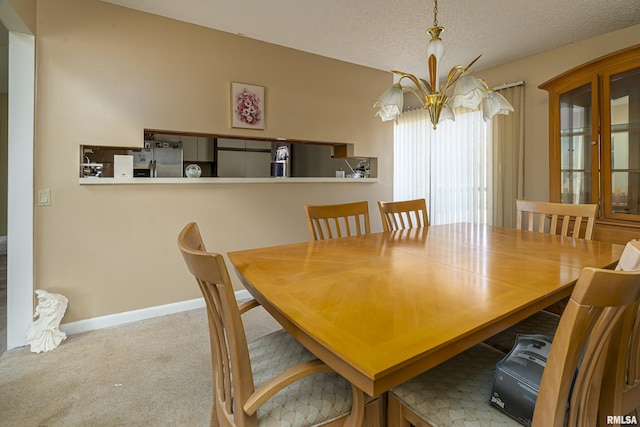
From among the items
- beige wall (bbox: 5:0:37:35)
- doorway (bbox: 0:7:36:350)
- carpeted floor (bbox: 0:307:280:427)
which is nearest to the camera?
carpeted floor (bbox: 0:307:280:427)

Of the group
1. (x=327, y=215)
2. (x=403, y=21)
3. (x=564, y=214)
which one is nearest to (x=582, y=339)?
(x=327, y=215)

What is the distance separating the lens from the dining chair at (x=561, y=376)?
0.63 meters

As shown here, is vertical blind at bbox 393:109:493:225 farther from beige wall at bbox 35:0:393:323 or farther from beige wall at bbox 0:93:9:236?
beige wall at bbox 0:93:9:236

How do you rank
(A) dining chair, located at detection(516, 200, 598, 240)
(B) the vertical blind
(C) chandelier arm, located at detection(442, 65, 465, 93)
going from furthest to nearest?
(B) the vertical blind → (A) dining chair, located at detection(516, 200, 598, 240) → (C) chandelier arm, located at detection(442, 65, 465, 93)

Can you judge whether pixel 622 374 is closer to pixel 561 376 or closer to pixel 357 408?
pixel 561 376

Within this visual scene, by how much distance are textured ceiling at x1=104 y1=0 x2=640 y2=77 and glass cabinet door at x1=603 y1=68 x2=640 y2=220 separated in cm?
62

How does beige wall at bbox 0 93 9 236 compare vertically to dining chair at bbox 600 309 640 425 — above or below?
above

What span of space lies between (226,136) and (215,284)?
2.45 meters

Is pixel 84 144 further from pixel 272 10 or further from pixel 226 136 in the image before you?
pixel 272 10

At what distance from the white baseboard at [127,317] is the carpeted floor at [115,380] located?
0.08 meters

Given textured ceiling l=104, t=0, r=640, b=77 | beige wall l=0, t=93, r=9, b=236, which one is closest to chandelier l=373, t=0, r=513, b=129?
textured ceiling l=104, t=0, r=640, b=77

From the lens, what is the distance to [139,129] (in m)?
2.58

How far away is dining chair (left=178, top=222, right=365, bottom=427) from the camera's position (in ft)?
2.69

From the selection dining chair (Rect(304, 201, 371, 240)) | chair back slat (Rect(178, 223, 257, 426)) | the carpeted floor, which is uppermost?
dining chair (Rect(304, 201, 371, 240))
